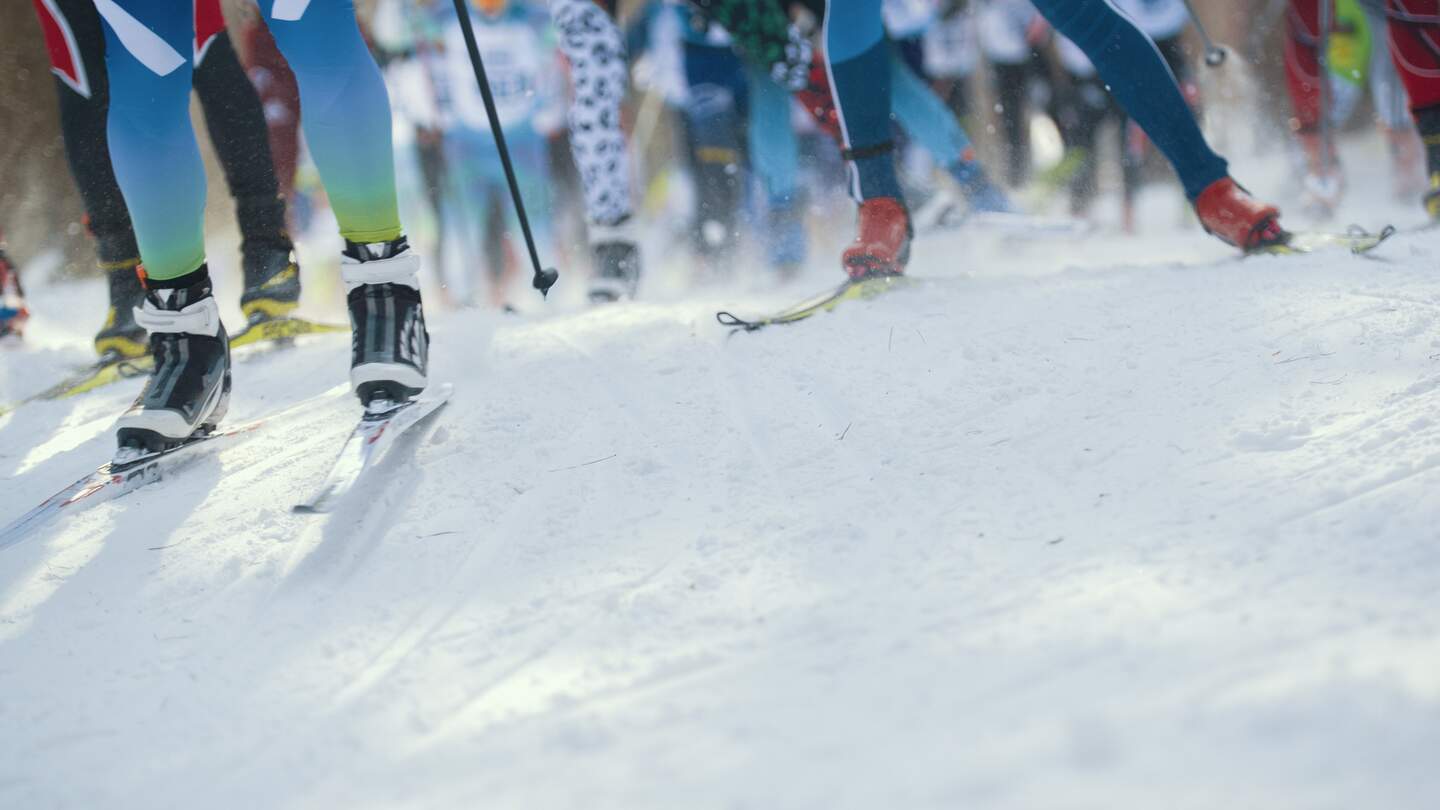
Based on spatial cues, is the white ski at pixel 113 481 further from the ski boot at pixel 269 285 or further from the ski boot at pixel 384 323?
the ski boot at pixel 269 285

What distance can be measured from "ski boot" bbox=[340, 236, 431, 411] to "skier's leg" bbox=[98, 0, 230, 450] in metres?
0.36

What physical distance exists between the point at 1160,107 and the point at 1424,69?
48.2 inches

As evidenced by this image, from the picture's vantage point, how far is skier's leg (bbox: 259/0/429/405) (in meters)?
1.86

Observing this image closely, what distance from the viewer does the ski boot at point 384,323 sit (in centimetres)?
186

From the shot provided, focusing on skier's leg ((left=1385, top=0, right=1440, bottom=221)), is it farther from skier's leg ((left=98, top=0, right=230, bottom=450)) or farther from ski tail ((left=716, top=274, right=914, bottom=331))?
skier's leg ((left=98, top=0, right=230, bottom=450))

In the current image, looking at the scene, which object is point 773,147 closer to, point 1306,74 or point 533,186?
point 533,186

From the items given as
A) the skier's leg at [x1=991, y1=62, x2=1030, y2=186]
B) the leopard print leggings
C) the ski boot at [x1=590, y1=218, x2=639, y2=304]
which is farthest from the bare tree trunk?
the skier's leg at [x1=991, y1=62, x2=1030, y2=186]

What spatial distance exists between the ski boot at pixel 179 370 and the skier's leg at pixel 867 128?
1546 millimetres

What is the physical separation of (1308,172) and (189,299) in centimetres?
471

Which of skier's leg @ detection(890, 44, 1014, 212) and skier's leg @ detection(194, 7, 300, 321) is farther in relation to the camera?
skier's leg @ detection(890, 44, 1014, 212)

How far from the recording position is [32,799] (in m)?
1.03

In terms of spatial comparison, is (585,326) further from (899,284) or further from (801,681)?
(801,681)

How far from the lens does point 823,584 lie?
48.1 inches

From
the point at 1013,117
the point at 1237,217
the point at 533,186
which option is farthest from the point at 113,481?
the point at 1013,117
